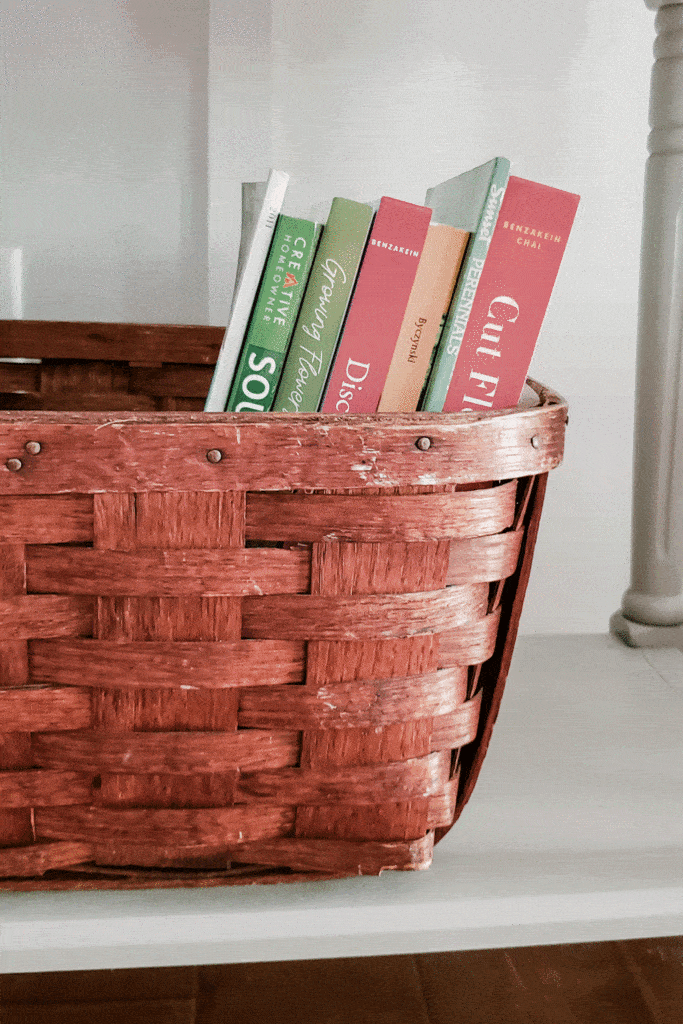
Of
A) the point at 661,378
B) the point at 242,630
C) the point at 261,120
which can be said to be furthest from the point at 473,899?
the point at 261,120

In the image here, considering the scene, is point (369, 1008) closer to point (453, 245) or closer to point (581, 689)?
point (581, 689)

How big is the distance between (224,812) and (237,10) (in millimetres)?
771

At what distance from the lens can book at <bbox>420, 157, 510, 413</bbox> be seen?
0.45m

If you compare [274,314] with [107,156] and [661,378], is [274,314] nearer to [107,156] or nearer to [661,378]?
[661,378]

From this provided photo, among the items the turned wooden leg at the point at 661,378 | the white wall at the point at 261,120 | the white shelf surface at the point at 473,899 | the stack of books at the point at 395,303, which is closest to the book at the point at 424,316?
the stack of books at the point at 395,303

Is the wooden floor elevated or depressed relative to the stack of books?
depressed

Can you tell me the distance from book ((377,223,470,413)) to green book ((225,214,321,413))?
0.18 ft

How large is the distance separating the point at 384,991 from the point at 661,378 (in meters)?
0.54

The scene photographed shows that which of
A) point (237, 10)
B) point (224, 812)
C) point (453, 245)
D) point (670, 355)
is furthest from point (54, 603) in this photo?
point (237, 10)

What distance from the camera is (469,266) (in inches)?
17.8

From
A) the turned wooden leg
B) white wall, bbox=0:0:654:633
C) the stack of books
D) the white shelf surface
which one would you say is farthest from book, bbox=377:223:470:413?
white wall, bbox=0:0:654:633

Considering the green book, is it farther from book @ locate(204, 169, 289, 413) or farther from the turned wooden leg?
the turned wooden leg

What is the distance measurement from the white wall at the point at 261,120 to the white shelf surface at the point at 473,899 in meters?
0.57

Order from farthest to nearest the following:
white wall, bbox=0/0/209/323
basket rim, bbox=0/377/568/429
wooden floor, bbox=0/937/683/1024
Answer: white wall, bbox=0/0/209/323, wooden floor, bbox=0/937/683/1024, basket rim, bbox=0/377/568/429
